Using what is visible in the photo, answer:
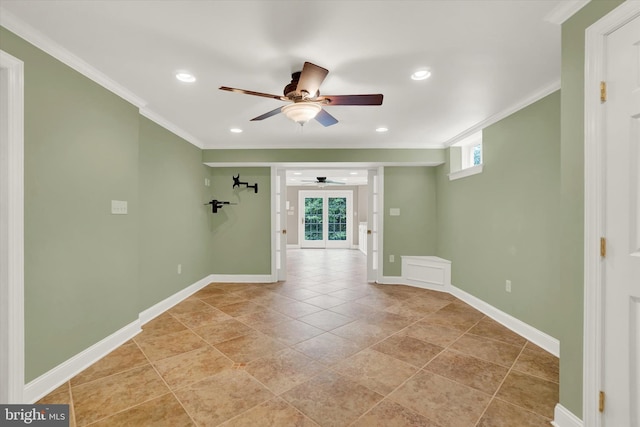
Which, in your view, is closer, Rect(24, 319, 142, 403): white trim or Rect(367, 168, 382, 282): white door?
Rect(24, 319, 142, 403): white trim

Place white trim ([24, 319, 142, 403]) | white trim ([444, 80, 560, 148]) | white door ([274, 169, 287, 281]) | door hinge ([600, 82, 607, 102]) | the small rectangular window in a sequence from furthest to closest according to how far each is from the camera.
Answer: white door ([274, 169, 287, 281]), the small rectangular window, white trim ([444, 80, 560, 148]), white trim ([24, 319, 142, 403]), door hinge ([600, 82, 607, 102])

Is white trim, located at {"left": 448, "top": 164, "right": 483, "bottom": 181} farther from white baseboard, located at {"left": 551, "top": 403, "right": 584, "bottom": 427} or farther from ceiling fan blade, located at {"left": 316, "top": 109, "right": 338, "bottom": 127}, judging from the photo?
white baseboard, located at {"left": 551, "top": 403, "right": 584, "bottom": 427}

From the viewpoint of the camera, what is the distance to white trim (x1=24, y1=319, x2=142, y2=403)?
184cm

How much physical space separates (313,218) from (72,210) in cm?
825

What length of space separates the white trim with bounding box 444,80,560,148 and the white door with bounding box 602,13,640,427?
4.49 feet

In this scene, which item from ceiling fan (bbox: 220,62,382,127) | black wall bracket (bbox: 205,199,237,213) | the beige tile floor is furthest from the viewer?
black wall bracket (bbox: 205,199,237,213)

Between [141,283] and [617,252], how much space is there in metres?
4.00

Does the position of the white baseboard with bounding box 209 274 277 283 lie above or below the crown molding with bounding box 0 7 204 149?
below

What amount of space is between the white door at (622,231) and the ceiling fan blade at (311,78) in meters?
1.56

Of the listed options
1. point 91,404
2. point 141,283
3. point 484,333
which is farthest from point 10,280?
point 484,333

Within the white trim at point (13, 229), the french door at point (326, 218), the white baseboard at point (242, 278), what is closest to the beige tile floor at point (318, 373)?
the white trim at point (13, 229)

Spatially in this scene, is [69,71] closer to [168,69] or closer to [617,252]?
[168,69]

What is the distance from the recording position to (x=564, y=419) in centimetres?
158

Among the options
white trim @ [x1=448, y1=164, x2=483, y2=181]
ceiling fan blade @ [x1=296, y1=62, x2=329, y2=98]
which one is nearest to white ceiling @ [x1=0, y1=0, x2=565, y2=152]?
ceiling fan blade @ [x1=296, y1=62, x2=329, y2=98]
